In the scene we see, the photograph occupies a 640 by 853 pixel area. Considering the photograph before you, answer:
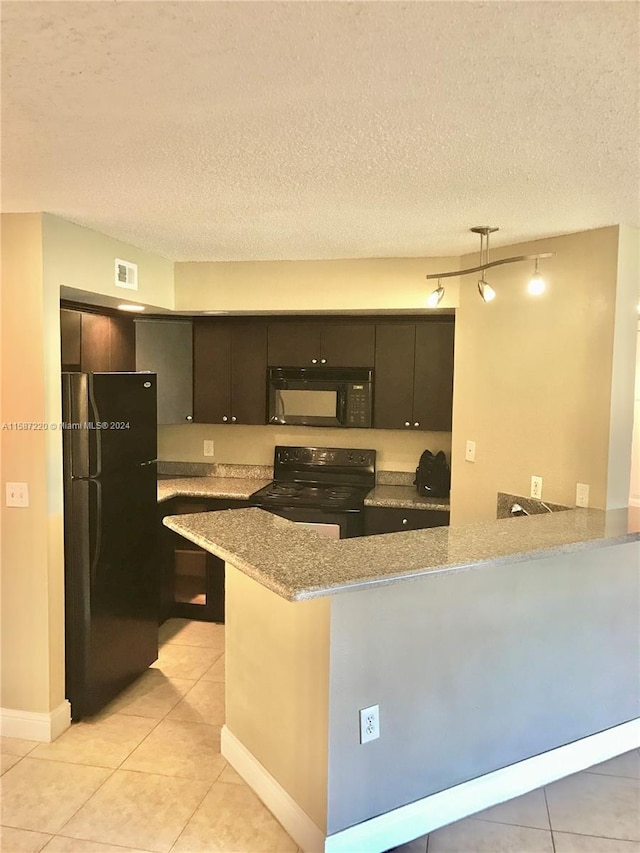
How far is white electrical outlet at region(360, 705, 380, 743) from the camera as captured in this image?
215 centimetres

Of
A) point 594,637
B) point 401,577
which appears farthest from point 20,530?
point 594,637

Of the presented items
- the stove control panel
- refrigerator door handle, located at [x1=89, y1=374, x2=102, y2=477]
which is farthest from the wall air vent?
the stove control panel

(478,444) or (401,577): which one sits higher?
(478,444)

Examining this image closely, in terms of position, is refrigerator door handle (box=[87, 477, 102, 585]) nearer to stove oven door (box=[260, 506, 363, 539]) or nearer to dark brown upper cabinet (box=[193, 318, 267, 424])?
stove oven door (box=[260, 506, 363, 539])

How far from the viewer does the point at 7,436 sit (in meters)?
2.90

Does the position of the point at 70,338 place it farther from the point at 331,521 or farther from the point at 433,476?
the point at 433,476

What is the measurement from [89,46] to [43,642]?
2522 mm

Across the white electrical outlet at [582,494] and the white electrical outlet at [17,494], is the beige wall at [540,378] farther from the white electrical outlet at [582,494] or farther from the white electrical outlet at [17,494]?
the white electrical outlet at [17,494]

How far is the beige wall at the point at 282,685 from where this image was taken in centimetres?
213

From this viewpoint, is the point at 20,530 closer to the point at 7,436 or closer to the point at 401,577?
the point at 7,436

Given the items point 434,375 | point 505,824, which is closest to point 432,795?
point 505,824

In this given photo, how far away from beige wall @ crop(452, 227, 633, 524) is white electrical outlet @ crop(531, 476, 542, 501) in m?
→ 0.03

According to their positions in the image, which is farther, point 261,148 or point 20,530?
point 20,530

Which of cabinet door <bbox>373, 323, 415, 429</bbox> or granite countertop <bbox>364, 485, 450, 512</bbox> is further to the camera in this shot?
cabinet door <bbox>373, 323, 415, 429</bbox>
